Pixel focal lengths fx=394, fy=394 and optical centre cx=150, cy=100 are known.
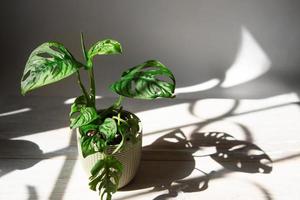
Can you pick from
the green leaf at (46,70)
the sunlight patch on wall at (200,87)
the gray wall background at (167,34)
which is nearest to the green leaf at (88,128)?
the green leaf at (46,70)

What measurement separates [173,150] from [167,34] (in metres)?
0.82

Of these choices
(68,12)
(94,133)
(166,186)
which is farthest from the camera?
(68,12)

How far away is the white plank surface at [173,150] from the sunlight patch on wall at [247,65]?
0.22 meters

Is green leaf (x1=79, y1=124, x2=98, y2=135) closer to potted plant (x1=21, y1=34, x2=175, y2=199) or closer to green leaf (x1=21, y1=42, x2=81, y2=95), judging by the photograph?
potted plant (x1=21, y1=34, x2=175, y2=199)

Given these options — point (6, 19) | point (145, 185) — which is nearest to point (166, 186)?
point (145, 185)

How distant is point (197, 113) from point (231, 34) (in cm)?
58

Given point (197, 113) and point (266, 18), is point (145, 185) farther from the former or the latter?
point (266, 18)

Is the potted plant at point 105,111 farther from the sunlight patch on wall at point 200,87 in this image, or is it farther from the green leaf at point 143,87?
the sunlight patch on wall at point 200,87

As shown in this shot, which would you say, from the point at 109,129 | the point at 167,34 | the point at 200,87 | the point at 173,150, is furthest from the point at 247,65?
the point at 109,129

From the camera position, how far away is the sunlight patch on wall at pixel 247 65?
2.41 m

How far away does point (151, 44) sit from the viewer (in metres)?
2.41

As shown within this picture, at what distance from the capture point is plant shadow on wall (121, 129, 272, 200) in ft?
5.38

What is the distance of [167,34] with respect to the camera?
2371 millimetres

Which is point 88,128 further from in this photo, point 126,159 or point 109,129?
point 126,159
